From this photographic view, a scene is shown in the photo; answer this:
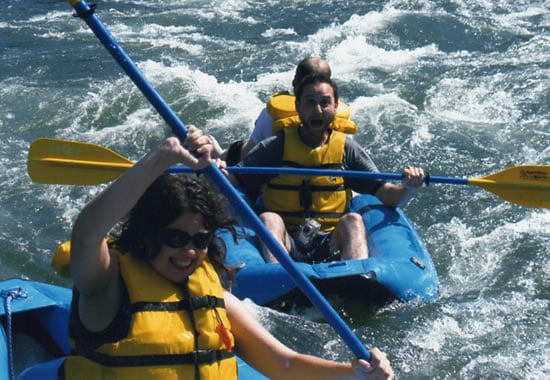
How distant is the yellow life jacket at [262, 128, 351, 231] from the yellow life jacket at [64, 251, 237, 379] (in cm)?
265

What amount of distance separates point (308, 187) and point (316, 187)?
0.13ft

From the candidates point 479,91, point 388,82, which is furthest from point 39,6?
point 479,91

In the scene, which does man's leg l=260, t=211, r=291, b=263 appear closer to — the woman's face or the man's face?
the man's face

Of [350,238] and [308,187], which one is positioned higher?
[308,187]

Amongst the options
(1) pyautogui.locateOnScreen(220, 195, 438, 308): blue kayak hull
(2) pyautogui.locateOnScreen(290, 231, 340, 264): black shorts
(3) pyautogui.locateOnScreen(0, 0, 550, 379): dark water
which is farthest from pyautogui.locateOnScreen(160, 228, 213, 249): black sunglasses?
(2) pyautogui.locateOnScreen(290, 231, 340, 264): black shorts

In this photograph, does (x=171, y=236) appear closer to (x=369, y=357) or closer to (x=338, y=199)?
(x=369, y=357)

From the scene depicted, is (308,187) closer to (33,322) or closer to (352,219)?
(352,219)

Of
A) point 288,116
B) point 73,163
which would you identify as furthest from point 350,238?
point 73,163

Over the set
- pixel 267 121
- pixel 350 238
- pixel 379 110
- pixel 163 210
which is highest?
pixel 163 210

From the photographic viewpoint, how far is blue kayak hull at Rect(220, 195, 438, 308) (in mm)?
4781

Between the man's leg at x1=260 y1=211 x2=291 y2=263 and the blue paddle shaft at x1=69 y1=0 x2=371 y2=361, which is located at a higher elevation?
the blue paddle shaft at x1=69 y1=0 x2=371 y2=361

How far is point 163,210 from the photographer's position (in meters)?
2.47

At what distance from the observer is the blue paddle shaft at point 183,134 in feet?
8.07

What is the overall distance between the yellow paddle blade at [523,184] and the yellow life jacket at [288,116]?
77 centimetres
